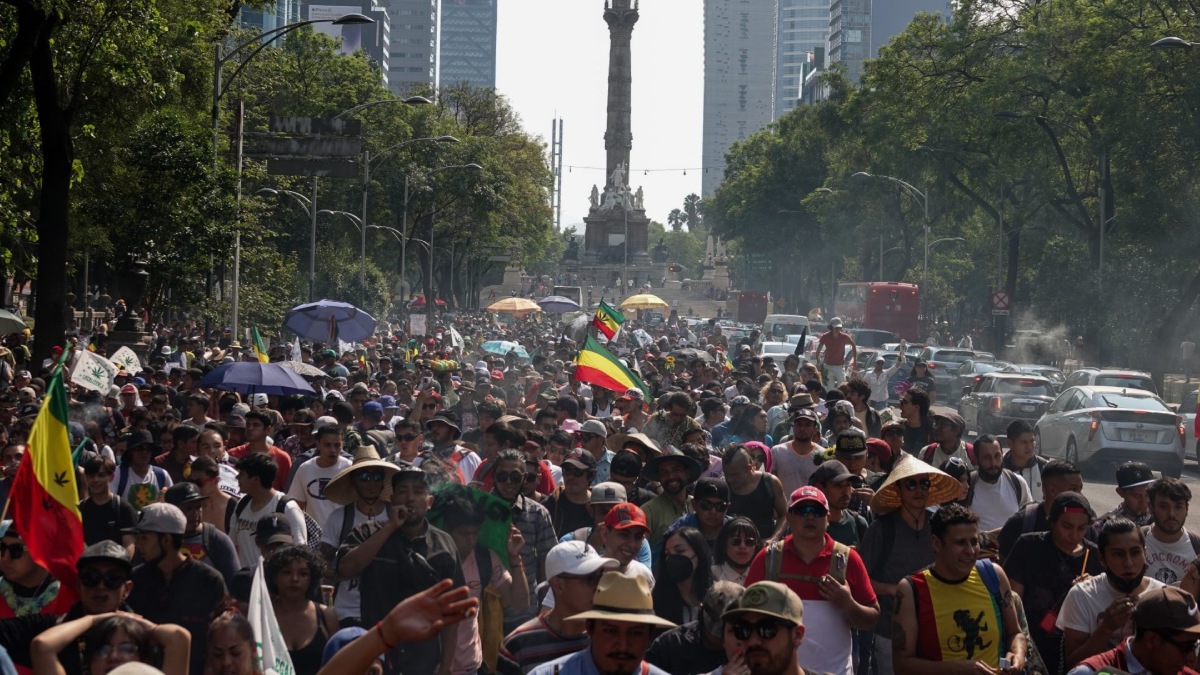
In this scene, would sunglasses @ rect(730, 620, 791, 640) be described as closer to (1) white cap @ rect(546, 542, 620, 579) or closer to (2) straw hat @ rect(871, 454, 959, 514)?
(1) white cap @ rect(546, 542, 620, 579)

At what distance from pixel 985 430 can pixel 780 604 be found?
21527 mm

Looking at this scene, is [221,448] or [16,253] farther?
[16,253]

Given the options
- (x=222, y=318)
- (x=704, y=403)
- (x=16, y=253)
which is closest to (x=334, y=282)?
(x=222, y=318)

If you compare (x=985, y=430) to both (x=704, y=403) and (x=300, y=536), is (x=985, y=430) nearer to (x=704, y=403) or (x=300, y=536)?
(x=704, y=403)

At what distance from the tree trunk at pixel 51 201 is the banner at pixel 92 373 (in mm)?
4201

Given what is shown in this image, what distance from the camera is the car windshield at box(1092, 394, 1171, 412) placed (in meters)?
21.7

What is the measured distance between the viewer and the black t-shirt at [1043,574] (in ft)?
24.7

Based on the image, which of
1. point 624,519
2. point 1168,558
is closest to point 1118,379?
point 1168,558

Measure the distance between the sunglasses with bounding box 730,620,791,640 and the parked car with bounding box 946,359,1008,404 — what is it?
91.2 ft

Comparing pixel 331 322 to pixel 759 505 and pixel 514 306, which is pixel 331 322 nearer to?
pixel 759 505

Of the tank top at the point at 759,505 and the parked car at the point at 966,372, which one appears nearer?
the tank top at the point at 759,505

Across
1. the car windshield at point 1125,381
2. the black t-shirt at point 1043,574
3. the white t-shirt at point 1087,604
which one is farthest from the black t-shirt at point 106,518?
the car windshield at point 1125,381

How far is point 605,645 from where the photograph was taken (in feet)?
16.9

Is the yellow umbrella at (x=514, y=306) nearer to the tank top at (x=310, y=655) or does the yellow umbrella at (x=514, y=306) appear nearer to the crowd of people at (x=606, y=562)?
the crowd of people at (x=606, y=562)
